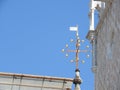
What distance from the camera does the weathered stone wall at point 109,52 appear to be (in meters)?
30.5

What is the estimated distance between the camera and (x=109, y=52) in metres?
32.3

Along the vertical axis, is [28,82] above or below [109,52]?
below

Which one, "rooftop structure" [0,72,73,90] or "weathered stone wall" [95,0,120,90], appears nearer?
"weathered stone wall" [95,0,120,90]

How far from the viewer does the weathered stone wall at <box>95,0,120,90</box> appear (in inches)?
1199

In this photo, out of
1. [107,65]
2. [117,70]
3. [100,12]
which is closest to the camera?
[117,70]

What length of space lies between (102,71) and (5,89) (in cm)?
613

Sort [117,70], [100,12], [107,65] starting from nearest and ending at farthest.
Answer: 1. [117,70]
2. [107,65]
3. [100,12]

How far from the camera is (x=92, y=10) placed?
127ft

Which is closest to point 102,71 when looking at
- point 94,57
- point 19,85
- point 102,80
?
point 102,80

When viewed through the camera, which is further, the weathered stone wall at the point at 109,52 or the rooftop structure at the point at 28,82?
the rooftop structure at the point at 28,82

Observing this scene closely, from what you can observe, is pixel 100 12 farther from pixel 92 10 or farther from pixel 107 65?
pixel 107 65

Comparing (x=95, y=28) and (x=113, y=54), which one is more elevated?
(x=95, y=28)

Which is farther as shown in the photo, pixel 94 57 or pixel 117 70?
pixel 94 57

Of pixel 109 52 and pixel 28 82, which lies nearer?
A: pixel 109 52
